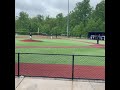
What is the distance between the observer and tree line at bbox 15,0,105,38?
6756 cm

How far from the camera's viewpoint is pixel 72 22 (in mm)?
76500

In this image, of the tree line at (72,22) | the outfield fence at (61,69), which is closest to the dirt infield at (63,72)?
the outfield fence at (61,69)

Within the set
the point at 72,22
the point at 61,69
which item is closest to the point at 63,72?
the point at 61,69

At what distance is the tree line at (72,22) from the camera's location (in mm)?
67562

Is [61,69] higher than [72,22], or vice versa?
[72,22]

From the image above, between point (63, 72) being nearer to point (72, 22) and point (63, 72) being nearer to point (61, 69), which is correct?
point (61, 69)

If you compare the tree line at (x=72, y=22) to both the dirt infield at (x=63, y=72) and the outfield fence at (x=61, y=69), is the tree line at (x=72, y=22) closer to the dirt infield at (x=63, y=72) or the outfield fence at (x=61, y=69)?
the outfield fence at (x=61, y=69)

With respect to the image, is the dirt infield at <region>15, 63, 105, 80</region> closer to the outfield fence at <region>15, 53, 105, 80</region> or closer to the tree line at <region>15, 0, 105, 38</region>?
the outfield fence at <region>15, 53, 105, 80</region>

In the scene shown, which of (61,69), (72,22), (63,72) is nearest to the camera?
(63,72)
